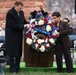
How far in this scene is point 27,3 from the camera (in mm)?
19281

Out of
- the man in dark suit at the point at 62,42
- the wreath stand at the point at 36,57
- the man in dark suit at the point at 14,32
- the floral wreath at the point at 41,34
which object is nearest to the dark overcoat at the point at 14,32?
the man in dark suit at the point at 14,32

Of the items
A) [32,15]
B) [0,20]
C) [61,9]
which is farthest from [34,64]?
[61,9]

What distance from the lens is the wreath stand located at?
45.7 ft

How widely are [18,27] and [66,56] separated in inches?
63.8

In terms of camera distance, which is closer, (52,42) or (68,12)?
(52,42)

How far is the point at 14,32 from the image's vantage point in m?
13.2

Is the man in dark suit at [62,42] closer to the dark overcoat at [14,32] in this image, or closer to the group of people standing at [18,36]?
the group of people standing at [18,36]

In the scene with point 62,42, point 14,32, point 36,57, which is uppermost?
point 14,32

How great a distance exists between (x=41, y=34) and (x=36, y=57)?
74 centimetres

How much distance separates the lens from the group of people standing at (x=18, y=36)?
1312 centimetres

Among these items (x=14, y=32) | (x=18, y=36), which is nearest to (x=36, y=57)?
(x=18, y=36)

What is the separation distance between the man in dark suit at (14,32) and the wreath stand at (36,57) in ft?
1.94

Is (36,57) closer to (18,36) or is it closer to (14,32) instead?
(18,36)

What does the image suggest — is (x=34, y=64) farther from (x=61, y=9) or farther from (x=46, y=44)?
(x=61, y=9)
